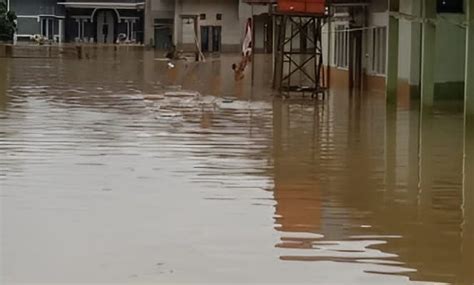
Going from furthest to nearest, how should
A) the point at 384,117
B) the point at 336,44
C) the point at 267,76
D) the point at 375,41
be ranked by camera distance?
the point at 267,76
the point at 336,44
the point at 375,41
the point at 384,117

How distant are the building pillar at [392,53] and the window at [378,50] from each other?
2.99 m

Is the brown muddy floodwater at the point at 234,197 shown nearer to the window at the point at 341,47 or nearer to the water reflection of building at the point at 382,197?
the water reflection of building at the point at 382,197

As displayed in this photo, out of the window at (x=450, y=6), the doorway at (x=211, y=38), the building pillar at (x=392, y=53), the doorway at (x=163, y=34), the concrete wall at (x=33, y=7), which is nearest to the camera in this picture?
the window at (x=450, y=6)

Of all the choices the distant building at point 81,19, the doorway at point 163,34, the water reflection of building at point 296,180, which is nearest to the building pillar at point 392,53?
the water reflection of building at point 296,180

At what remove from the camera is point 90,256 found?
25.8 feet

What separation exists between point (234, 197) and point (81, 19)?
81.8 meters

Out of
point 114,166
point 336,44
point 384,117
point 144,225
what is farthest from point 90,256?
point 336,44

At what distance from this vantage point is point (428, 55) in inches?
852

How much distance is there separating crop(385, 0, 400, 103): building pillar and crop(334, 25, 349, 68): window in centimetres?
803

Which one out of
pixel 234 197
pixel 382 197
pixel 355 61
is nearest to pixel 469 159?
pixel 382 197

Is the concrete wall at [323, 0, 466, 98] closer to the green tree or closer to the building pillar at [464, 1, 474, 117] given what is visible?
the building pillar at [464, 1, 474, 117]

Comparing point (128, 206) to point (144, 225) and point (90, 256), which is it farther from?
point (90, 256)

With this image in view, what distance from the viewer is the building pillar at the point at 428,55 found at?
21.5 m

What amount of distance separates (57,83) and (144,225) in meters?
23.3
